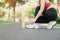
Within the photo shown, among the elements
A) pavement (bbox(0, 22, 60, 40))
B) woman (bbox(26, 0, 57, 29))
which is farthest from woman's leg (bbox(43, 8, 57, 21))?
pavement (bbox(0, 22, 60, 40))

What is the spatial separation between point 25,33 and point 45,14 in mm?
331

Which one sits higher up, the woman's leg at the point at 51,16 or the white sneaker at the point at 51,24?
the woman's leg at the point at 51,16

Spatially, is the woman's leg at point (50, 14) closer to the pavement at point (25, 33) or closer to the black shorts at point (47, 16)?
the black shorts at point (47, 16)

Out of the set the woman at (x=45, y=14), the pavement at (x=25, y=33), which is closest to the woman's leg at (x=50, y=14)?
the woman at (x=45, y=14)

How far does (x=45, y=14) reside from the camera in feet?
7.48

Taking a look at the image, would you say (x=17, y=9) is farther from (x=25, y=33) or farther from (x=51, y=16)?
(x=51, y=16)

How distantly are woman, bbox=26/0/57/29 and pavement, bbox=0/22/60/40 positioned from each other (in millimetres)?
72

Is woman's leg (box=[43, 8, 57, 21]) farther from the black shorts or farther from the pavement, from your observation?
the pavement

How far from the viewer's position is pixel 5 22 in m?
2.36

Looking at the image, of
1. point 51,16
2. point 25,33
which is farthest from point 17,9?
point 51,16

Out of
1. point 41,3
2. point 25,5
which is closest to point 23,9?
point 25,5

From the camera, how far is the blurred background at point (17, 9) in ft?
7.45

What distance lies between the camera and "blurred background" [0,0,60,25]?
7.45ft

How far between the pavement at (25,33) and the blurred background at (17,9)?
80 mm
